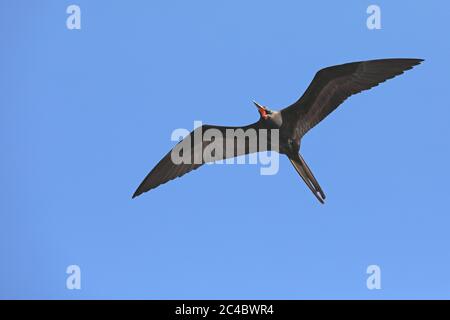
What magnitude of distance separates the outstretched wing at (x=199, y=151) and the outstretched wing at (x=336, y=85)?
0.81m

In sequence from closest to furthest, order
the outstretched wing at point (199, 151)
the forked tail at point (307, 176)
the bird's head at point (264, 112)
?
the forked tail at point (307, 176) < the bird's head at point (264, 112) < the outstretched wing at point (199, 151)

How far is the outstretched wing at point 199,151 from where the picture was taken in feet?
41.3

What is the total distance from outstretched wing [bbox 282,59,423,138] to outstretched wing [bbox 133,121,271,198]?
81 cm

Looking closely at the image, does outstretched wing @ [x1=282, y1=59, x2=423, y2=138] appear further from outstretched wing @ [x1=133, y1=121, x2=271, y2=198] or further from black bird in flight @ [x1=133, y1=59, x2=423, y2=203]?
outstretched wing @ [x1=133, y1=121, x2=271, y2=198]

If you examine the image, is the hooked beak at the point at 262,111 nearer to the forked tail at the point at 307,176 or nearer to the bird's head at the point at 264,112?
the bird's head at the point at 264,112

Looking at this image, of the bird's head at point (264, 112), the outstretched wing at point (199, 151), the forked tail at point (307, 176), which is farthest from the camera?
the outstretched wing at point (199, 151)

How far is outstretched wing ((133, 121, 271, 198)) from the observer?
495 inches

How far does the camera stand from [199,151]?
12.9 meters

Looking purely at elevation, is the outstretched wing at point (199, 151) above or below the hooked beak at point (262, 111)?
below

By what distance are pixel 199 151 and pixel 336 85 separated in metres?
2.41

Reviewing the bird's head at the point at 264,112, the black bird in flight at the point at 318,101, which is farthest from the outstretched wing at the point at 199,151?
the bird's head at the point at 264,112

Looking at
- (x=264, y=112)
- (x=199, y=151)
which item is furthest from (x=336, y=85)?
(x=199, y=151)
